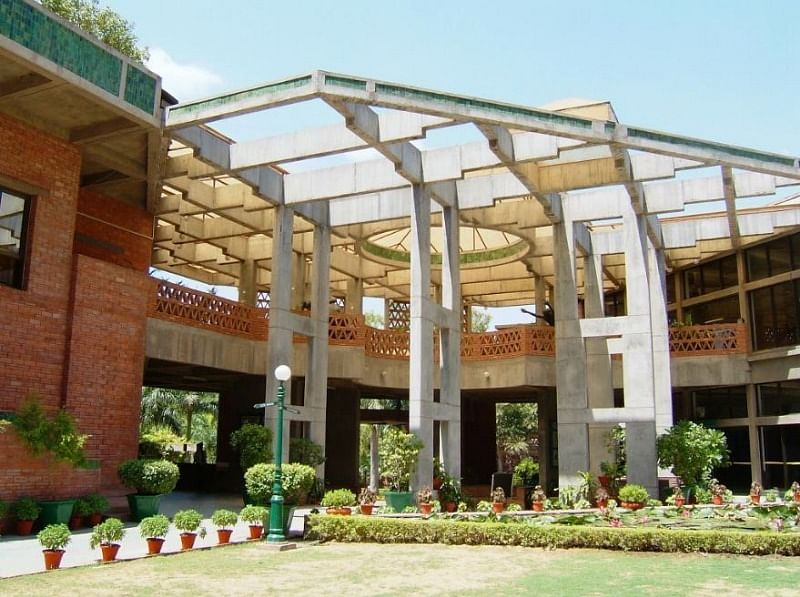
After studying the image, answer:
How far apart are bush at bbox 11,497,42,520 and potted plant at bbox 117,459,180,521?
88.9 inches

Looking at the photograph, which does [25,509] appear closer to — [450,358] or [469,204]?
[450,358]

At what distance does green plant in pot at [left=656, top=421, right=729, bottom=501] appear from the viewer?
61.5 ft

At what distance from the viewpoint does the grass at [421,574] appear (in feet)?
28.4

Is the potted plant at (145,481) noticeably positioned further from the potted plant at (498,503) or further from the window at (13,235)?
the potted plant at (498,503)

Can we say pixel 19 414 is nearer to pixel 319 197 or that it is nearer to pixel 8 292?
pixel 8 292

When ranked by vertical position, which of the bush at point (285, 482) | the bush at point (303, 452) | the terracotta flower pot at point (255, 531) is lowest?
the terracotta flower pot at point (255, 531)

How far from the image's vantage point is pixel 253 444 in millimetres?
18000

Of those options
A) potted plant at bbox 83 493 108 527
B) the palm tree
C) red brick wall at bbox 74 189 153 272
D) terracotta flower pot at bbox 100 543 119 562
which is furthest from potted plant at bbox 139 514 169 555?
the palm tree

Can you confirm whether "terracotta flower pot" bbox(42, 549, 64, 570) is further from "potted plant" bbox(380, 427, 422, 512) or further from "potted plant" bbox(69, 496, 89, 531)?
"potted plant" bbox(380, 427, 422, 512)

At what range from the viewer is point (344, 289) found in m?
32.9

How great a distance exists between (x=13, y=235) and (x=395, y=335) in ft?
38.0

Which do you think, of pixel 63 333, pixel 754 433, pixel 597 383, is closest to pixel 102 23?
pixel 63 333

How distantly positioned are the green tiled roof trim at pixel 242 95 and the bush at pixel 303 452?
817 cm

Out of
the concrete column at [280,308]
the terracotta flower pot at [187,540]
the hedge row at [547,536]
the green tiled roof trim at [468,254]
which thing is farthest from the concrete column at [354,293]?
the terracotta flower pot at [187,540]
